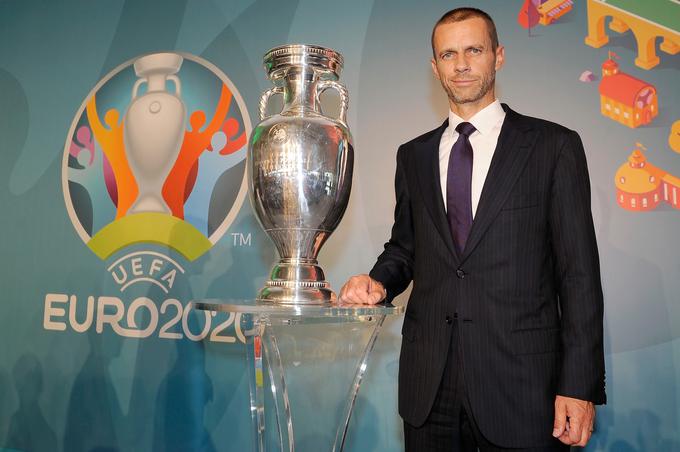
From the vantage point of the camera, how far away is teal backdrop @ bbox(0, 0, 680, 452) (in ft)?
6.49

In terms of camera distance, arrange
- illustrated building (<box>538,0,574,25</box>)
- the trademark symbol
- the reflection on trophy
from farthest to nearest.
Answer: the reflection on trophy → the trademark symbol → illustrated building (<box>538,0,574,25</box>)

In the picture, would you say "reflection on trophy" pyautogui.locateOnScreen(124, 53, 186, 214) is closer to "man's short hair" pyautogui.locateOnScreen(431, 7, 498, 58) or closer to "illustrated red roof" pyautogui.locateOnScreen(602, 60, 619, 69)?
"man's short hair" pyautogui.locateOnScreen(431, 7, 498, 58)

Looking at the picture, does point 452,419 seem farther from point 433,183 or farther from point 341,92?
point 341,92

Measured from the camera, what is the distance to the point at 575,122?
2.07 meters

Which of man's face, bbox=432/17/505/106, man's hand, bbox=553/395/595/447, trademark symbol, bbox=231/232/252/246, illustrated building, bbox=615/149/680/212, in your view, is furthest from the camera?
trademark symbol, bbox=231/232/252/246

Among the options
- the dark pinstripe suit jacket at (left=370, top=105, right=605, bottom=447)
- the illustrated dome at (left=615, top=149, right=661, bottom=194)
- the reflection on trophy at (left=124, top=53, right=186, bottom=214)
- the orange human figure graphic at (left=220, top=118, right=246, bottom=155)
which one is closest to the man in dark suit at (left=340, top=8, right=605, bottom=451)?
the dark pinstripe suit jacket at (left=370, top=105, right=605, bottom=447)

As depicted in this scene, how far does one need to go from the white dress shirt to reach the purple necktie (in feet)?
0.05

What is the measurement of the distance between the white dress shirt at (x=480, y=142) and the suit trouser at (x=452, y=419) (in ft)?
1.03

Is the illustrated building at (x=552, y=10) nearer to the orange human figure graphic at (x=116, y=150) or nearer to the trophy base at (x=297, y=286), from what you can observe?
the trophy base at (x=297, y=286)

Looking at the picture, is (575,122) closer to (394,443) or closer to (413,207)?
(413,207)

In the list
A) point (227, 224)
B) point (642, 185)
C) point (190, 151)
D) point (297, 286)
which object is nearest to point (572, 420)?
point (297, 286)

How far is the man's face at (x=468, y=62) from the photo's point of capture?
4.56ft

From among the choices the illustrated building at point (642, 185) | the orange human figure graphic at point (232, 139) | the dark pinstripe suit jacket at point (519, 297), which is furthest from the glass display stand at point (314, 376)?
the orange human figure graphic at point (232, 139)

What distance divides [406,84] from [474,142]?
951 mm
